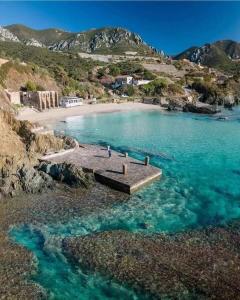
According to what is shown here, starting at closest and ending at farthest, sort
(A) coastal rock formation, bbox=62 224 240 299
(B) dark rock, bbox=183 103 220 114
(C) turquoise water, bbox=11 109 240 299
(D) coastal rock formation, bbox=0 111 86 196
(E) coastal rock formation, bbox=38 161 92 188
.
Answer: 1. (A) coastal rock formation, bbox=62 224 240 299
2. (C) turquoise water, bbox=11 109 240 299
3. (D) coastal rock formation, bbox=0 111 86 196
4. (E) coastal rock formation, bbox=38 161 92 188
5. (B) dark rock, bbox=183 103 220 114

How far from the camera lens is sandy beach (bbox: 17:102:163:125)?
2154 inches

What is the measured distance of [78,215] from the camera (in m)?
18.7

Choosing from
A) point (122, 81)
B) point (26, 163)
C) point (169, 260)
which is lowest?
point (169, 260)

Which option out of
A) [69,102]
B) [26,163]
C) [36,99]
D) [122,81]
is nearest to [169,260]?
[26,163]

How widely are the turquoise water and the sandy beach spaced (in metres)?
9.55

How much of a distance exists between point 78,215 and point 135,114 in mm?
51256

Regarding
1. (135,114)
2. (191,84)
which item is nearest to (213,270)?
(135,114)

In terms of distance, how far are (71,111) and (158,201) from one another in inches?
1864

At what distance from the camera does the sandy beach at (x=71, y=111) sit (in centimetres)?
5472

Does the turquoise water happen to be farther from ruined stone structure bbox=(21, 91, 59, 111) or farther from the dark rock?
the dark rock

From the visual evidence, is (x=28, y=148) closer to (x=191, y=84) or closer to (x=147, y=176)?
(x=147, y=176)

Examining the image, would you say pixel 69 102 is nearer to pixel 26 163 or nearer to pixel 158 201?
pixel 26 163

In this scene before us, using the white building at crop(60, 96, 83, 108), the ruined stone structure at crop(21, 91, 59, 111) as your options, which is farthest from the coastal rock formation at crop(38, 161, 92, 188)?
the white building at crop(60, 96, 83, 108)

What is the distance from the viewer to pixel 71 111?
215 ft
